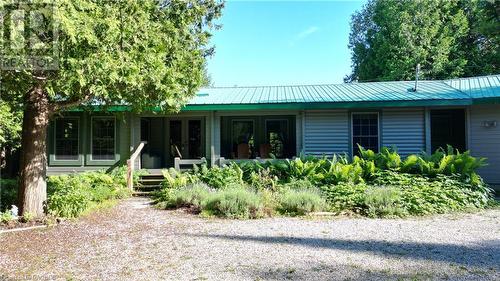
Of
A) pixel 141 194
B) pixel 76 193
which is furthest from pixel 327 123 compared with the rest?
pixel 76 193

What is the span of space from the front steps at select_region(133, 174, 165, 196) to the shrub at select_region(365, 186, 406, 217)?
6.22 m

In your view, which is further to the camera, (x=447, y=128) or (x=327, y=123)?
(x=447, y=128)

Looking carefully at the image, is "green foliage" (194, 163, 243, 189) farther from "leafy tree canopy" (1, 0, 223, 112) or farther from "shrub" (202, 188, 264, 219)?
"leafy tree canopy" (1, 0, 223, 112)

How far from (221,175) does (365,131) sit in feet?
17.5

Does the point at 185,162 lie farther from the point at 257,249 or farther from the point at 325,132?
the point at 257,249

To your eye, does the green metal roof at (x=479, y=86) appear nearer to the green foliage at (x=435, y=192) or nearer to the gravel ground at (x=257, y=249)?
the green foliage at (x=435, y=192)

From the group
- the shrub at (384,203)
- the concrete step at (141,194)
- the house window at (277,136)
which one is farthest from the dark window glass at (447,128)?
the concrete step at (141,194)

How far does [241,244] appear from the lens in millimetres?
5910

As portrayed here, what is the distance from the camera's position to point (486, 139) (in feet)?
40.5

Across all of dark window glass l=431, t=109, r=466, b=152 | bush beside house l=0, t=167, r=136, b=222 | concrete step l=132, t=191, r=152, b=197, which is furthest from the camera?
dark window glass l=431, t=109, r=466, b=152

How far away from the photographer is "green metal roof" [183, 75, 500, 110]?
1222 centimetres

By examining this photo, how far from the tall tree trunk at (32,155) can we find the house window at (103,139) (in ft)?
19.0

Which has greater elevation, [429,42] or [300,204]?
[429,42]

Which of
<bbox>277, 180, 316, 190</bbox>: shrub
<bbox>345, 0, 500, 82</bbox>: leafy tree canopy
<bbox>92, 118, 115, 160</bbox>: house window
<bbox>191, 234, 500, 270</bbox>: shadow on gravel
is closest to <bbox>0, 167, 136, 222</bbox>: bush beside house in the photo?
<bbox>92, 118, 115, 160</bbox>: house window
